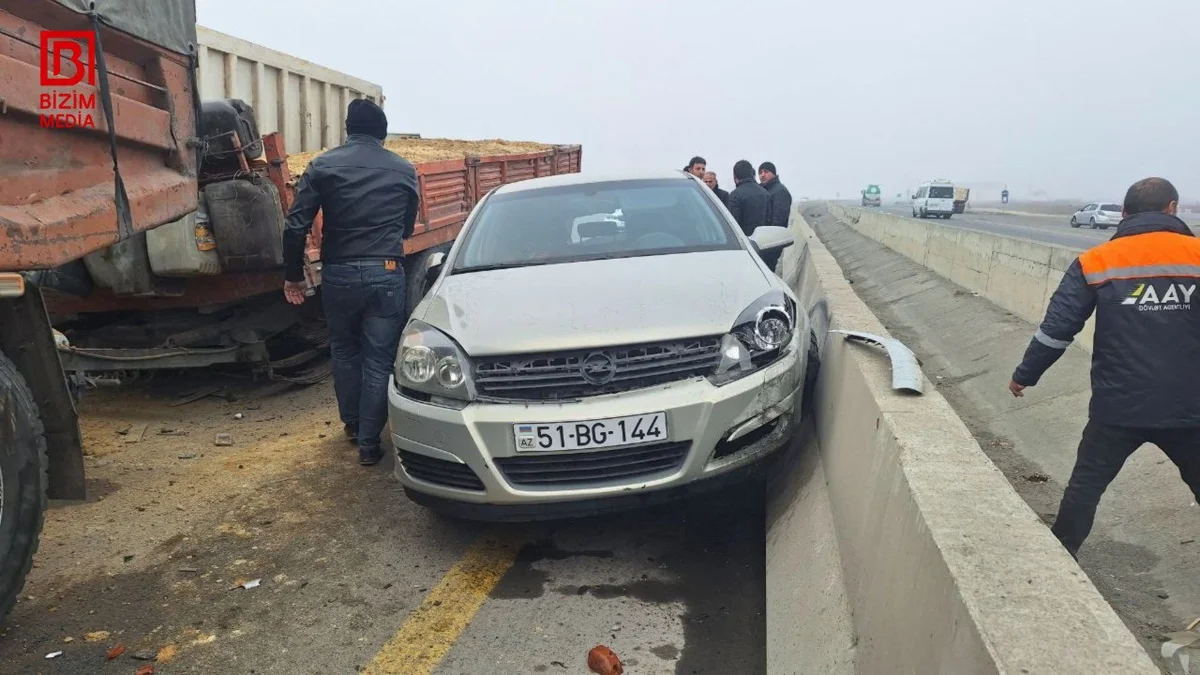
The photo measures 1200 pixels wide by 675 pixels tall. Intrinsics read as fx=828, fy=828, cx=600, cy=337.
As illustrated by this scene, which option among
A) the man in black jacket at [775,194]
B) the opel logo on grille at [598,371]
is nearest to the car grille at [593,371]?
the opel logo on grille at [598,371]

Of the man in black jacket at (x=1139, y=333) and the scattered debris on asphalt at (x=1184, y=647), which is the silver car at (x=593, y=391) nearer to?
the man in black jacket at (x=1139, y=333)

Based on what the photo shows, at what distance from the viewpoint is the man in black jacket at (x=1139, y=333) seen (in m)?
2.80

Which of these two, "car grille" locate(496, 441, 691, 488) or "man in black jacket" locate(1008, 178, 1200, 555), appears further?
"car grille" locate(496, 441, 691, 488)

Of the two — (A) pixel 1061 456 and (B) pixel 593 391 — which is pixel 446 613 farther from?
(A) pixel 1061 456

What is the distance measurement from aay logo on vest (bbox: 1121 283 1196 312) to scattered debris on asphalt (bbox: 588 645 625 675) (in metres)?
2.12

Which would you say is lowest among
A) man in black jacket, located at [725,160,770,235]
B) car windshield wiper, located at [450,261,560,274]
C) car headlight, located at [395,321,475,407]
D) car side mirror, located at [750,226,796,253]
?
car headlight, located at [395,321,475,407]

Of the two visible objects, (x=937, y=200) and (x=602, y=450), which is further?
(x=937, y=200)

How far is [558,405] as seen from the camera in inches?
122

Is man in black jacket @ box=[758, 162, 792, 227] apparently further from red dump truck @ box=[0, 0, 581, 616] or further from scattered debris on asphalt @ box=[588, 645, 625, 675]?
scattered debris on asphalt @ box=[588, 645, 625, 675]

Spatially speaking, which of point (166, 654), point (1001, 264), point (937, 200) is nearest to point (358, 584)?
point (166, 654)

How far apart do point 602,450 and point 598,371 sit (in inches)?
11.7

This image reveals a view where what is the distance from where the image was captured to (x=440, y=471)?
10.9ft

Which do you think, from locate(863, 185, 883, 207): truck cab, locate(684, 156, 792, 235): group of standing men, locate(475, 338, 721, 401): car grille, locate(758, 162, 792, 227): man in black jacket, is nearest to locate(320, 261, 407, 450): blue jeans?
locate(475, 338, 721, 401): car grille

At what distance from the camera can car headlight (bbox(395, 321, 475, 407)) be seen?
323 cm
